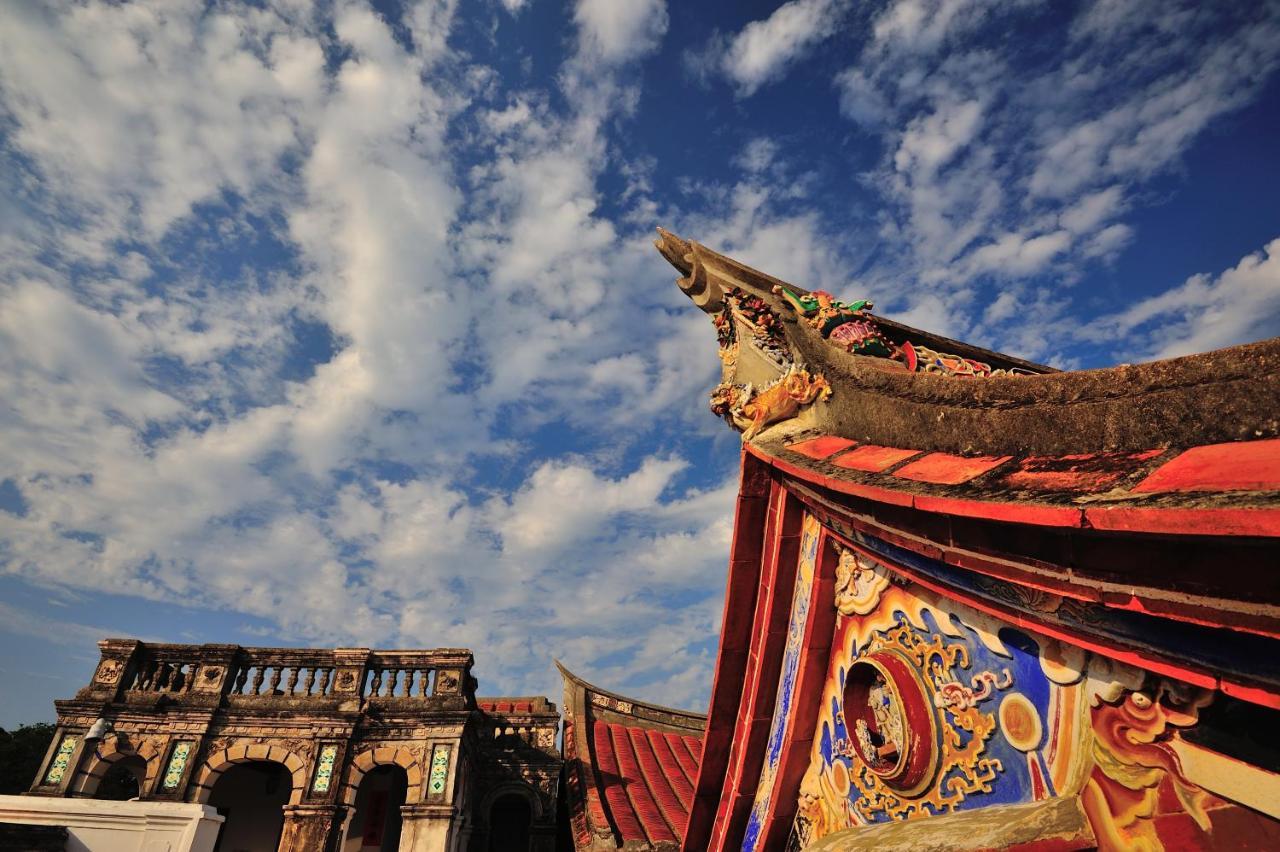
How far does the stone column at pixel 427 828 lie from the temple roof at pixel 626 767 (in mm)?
2395

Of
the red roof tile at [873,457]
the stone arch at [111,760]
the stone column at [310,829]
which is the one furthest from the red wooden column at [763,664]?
the stone arch at [111,760]

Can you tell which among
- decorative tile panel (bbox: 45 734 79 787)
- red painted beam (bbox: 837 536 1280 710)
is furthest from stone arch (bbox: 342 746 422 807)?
red painted beam (bbox: 837 536 1280 710)

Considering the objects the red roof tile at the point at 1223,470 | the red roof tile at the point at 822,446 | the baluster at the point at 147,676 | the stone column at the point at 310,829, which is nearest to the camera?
the red roof tile at the point at 1223,470

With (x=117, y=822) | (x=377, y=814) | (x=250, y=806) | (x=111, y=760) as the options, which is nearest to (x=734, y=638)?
(x=117, y=822)

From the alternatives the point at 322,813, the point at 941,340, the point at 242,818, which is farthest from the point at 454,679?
the point at 941,340

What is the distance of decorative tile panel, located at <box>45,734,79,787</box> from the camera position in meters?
12.2

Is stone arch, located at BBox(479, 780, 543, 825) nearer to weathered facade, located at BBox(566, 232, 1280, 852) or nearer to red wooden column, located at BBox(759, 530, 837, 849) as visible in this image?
weathered facade, located at BBox(566, 232, 1280, 852)

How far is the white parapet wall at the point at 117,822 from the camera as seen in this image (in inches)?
390

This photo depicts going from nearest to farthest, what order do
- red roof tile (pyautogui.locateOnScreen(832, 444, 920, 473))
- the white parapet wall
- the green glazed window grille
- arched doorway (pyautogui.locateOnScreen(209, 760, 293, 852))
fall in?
red roof tile (pyautogui.locateOnScreen(832, 444, 920, 473))
the white parapet wall
the green glazed window grille
arched doorway (pyautogui.locateOnScreen(209, 760, 293, 852))

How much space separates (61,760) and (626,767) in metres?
11.4

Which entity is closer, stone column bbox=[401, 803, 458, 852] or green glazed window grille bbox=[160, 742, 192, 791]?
stone column bbox=[401, 803, 458, 852]

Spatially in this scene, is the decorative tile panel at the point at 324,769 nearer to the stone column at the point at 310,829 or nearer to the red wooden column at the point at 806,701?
the stone column at the point at 310,829

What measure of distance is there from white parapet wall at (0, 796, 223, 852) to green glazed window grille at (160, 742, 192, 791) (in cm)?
244

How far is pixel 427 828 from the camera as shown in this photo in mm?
11812
